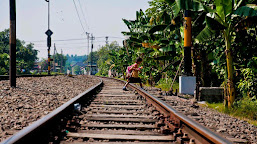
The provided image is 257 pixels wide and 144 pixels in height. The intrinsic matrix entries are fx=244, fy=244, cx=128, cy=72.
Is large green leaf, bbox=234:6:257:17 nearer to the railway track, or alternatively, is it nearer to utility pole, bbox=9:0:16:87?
the railway track

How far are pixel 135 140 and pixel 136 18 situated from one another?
16749 millimetres

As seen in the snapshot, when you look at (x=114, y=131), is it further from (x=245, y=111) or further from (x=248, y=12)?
(x=248, y=12)

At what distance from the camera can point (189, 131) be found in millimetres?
3203

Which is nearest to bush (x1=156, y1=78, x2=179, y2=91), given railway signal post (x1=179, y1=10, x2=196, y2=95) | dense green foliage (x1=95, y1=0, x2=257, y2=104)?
dense green foliage (x1=95, y1=0, x2=257, y2=104)

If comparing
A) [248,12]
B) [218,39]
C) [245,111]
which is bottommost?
[245,111]

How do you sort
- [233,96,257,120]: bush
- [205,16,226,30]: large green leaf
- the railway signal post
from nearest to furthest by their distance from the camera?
[233,96,257,120]: bush, [205,16,226,30]: large green leaf, the railway signal post

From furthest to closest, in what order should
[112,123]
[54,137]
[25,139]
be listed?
1. [112,123]
2. [54,137]
3. [25,139]

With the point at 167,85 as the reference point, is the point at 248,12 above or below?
above

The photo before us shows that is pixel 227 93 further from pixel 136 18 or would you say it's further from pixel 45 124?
pixel 136 18

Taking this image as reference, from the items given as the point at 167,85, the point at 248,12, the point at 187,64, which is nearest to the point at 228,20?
the point at 248,12

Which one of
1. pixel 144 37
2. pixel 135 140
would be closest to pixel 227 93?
pixel 135 140

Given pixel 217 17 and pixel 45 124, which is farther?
pixel 217 17

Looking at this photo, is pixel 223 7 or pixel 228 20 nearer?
pixel 223 7

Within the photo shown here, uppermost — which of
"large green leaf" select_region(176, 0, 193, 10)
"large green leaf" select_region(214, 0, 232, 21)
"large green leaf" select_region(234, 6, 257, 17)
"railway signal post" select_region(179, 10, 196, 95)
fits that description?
"large green leaf" select_region(176, 0, 193, 10)
